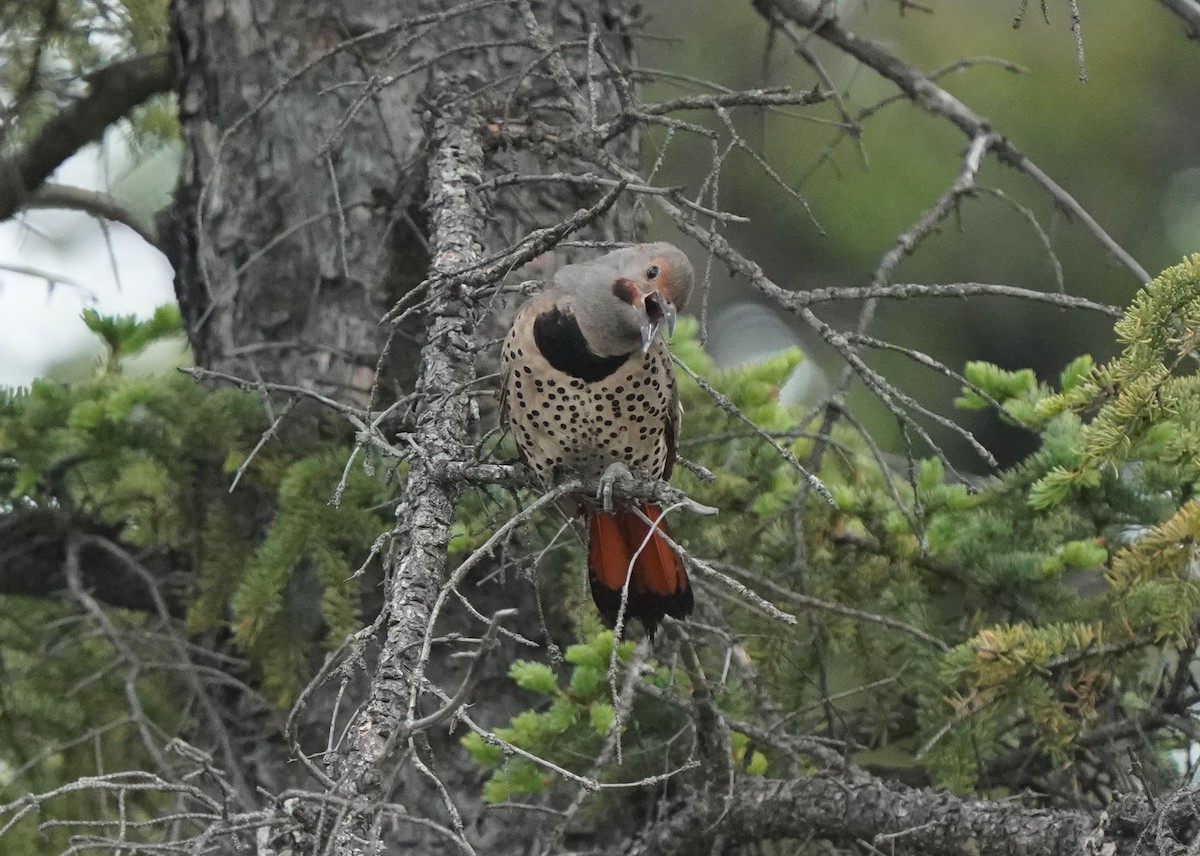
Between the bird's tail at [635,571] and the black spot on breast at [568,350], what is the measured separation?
30 centimetres

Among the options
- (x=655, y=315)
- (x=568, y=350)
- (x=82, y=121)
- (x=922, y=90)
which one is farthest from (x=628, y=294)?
(x=82, y=121)

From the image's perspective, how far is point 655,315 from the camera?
2.73 m

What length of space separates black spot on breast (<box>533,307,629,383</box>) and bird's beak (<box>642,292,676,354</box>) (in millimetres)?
94

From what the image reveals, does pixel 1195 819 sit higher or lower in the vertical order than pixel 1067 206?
lower

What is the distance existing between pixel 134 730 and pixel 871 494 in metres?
1.93

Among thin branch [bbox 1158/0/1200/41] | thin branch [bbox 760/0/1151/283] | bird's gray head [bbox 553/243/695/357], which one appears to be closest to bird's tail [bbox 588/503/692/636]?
bird's gray head [bbox 553/243/695/357]

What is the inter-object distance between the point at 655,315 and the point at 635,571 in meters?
0.52

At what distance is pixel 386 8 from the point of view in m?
3.42

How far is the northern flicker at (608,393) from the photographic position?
2.69 m

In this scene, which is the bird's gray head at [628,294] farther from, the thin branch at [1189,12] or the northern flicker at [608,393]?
the thin branch at [1189,12]

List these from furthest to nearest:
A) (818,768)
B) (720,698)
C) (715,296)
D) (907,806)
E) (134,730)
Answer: (715,296) → (134,730) → (720,698) → (818,768) → (907,806)

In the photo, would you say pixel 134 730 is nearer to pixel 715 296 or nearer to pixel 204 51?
pixel 204 51

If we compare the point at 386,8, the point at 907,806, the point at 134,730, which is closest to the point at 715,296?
the point at 386,8

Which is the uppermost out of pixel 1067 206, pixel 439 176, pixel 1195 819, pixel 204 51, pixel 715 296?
pixel 204 51
